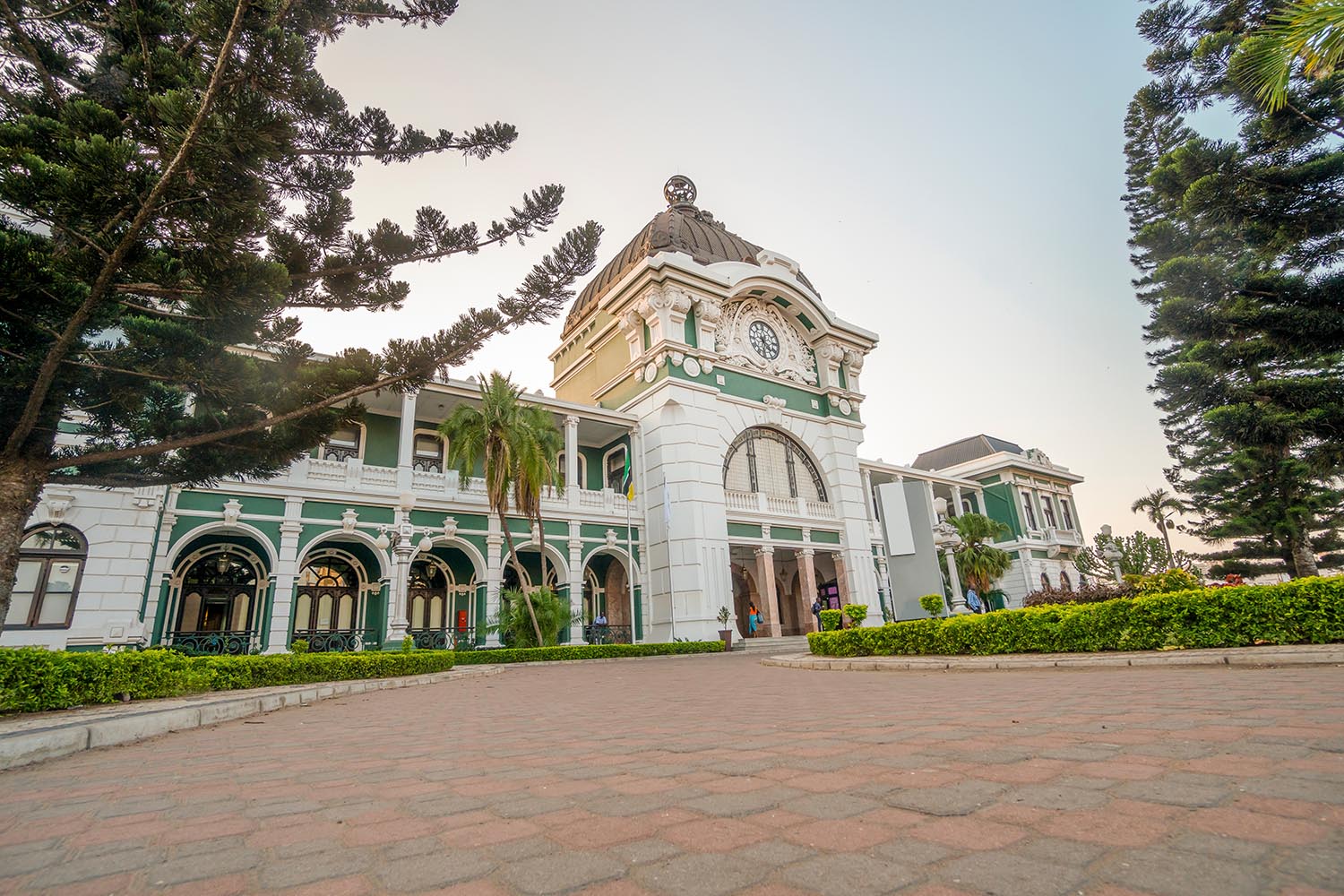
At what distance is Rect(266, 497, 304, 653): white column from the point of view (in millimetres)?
16109

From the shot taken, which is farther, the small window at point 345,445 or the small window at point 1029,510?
the small window at point 1029,510

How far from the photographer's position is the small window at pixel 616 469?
83.6ft

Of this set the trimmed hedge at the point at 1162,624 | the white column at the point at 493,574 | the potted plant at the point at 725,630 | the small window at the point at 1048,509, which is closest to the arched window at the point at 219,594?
the white column at the point at 493,574

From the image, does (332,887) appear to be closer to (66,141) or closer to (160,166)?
(66,141)

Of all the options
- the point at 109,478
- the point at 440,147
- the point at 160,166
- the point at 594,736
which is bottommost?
the point at 594,736

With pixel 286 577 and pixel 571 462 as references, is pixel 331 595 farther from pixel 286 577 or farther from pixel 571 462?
pixel 571 462

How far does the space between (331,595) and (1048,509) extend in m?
41.0

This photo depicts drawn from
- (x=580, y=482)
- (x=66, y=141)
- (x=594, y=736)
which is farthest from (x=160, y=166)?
(x=580, y=482)

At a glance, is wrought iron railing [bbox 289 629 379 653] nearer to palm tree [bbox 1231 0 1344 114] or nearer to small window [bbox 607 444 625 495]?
small window [bbox 607 444 625 495]

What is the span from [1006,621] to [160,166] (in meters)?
13.0

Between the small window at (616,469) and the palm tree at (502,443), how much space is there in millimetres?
6784

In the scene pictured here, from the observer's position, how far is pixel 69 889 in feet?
6.15

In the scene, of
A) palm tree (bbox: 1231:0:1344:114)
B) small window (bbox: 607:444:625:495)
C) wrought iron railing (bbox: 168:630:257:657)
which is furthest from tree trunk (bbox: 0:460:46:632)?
small window (bbox: 607:444:625:495)

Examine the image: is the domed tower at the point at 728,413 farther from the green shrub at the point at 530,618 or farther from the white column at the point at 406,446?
the white column at the point at 406,446
